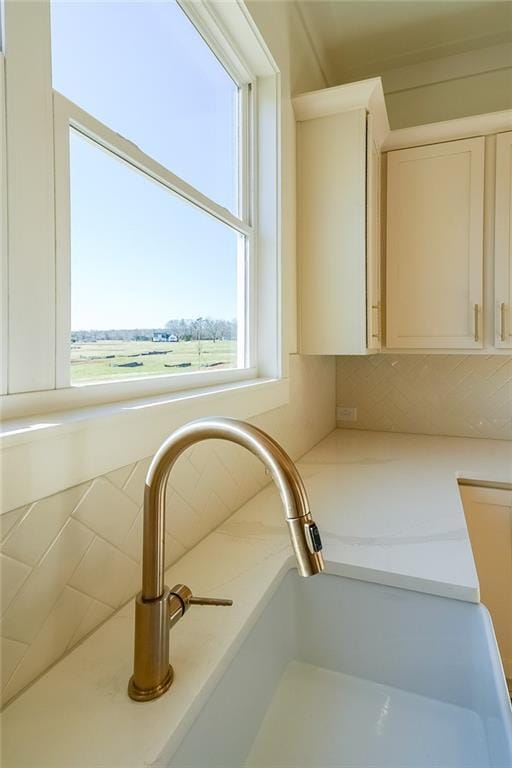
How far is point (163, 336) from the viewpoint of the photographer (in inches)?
42.1

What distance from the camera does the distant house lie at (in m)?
1.04

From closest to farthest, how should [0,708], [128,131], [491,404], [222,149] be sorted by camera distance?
1. [0,708]
2. [128,131]
3. [222,149]
4. [491,404]

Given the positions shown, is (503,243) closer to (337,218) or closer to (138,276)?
(337,218)

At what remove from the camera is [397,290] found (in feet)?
6.57

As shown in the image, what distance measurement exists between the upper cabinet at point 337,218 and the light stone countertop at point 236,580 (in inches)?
22.9

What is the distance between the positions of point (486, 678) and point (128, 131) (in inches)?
50.7

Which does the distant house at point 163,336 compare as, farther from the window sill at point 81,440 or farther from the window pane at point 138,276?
the window sill at point 81,440

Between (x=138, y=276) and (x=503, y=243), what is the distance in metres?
1.66

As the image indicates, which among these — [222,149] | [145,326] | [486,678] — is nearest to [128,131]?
[145,326]

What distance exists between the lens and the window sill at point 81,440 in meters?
0.55

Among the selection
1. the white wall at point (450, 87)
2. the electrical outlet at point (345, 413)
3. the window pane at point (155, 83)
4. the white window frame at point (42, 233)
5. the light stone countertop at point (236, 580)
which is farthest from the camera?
the electrical outlet at point (345, 413)

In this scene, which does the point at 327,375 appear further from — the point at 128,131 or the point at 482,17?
the point at 482,17

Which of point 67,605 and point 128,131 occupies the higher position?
point 128,131

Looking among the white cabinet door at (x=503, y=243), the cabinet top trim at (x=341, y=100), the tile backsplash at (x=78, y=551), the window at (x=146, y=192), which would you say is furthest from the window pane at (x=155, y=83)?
the white cabinet door at (x=503, y=243)
